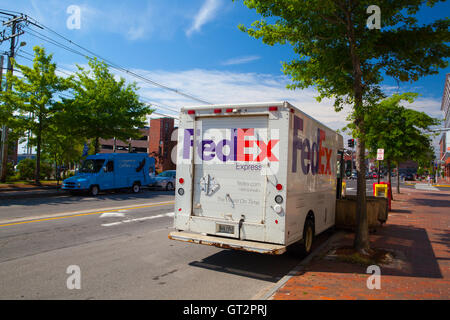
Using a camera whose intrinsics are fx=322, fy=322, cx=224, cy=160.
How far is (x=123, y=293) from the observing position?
4695 millimetres

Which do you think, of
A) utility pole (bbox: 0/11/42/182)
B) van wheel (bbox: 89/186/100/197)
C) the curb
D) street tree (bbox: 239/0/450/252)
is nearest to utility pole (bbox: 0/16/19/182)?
utility pole (bbox: 0/11/42/182)

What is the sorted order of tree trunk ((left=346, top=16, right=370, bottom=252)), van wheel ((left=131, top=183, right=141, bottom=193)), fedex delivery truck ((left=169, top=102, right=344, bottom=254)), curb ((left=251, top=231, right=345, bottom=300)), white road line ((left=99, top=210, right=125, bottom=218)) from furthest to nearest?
van wheel ((left=131, top=183, right=141, bottom=193))
white road line ((left=99, top=210, right=125, bottom=218))
tree trunk ((left=346, top=16, right=370, bottom=252))
fedex delivery truck ((left=169, top=102, right=344, bottom=254))
curb ((left=251, top=231, right=345, bottom=300))

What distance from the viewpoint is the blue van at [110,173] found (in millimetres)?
18516

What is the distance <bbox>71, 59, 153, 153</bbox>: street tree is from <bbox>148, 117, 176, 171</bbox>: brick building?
21.0 metres

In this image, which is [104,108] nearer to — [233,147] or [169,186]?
[169,186]

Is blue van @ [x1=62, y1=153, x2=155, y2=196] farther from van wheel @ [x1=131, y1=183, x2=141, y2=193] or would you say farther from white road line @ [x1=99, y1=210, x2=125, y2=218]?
white road line @ [x1=99, y1=210, x2=125, y2=218]

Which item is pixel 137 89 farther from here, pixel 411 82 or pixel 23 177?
pixel 411 82

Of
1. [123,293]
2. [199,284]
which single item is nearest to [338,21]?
[199,284]

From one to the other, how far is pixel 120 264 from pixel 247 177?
292 centimetres

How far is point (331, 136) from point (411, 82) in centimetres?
230

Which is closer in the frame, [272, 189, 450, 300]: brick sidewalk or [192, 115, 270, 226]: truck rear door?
[272, 189, 450, 300]: brick sidewalk

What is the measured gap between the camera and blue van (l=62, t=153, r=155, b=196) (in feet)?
60.7

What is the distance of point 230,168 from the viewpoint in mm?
6266

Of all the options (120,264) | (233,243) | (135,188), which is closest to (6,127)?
(135,188)
